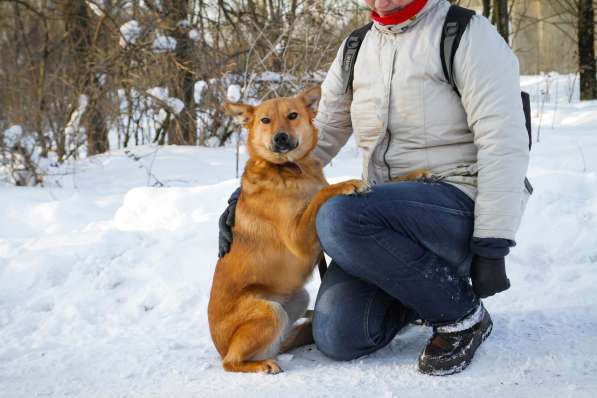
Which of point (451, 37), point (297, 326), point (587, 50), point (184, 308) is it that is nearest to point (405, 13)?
point (451, 37)

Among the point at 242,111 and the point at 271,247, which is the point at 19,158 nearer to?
the point at 242,111

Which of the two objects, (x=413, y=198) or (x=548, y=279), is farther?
(x=548, y=279)

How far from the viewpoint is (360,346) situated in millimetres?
2609

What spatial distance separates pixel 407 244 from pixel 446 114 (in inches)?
23.2

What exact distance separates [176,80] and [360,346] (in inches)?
259

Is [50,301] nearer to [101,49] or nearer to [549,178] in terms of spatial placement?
[549,178]

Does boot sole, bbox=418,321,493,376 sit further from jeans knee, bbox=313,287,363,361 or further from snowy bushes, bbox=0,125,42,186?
snowy bushes, bbox=0,125,42,186

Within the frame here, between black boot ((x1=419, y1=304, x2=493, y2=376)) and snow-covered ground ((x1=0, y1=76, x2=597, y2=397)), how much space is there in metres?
0.05

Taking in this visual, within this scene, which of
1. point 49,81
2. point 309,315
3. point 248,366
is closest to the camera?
point 248,366

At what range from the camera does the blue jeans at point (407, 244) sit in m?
2.44

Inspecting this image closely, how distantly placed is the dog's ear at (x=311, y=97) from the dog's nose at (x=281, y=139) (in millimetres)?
312

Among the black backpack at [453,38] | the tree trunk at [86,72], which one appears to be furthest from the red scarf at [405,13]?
the tree trunk at [86,72]

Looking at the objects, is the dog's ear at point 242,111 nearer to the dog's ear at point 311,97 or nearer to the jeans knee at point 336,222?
the dog's ear at point 311,97

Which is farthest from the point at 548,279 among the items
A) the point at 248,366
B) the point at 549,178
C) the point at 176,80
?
the point at 176,80
